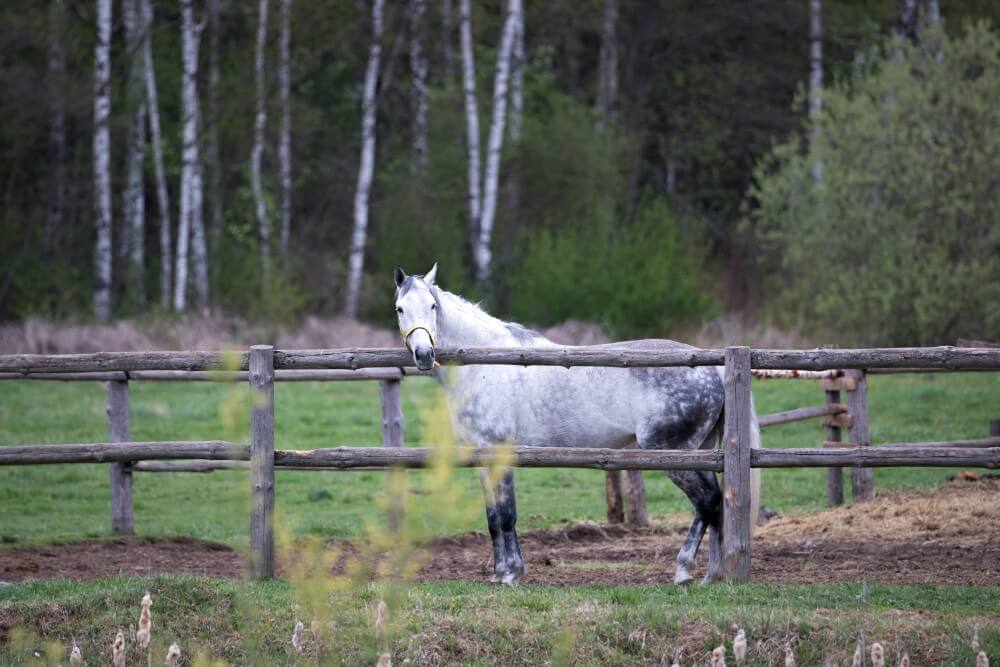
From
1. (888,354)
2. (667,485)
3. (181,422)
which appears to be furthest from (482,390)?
(181,422)

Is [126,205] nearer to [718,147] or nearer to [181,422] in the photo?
[181,422]

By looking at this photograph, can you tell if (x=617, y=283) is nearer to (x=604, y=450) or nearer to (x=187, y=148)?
(x=187, y=148)

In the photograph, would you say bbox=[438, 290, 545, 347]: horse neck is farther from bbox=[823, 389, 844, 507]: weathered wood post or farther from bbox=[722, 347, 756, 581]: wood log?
bbox=[823, 389, 844, 507]: weathered wood post

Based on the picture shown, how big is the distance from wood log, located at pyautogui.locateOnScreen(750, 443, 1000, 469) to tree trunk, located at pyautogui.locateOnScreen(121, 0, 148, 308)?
20594mm

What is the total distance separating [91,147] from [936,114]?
69.4ft

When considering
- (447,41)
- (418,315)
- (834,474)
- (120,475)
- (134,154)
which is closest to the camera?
(418,315)

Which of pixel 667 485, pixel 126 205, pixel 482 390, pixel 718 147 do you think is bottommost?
pixel 667 485

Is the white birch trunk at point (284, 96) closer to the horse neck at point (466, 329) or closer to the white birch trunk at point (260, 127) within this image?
the white birch trunk at point (260, 127)

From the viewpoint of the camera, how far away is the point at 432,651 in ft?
21.7

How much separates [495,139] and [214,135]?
350 inches

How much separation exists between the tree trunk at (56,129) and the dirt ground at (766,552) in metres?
19.2

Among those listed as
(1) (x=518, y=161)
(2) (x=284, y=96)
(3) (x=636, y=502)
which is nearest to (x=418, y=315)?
(3) (x=636, y=502)

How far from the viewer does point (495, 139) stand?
25.0 m

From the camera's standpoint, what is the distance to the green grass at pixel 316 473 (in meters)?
12.4
